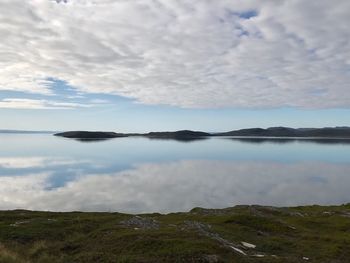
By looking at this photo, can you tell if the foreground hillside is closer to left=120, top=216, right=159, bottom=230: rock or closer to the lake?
left=120, top=216, right=159, bottom=230: rock

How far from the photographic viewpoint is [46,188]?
295 feet

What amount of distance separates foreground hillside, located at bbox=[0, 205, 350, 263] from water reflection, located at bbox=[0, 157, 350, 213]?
92.2 ft

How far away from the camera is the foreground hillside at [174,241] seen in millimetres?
27547

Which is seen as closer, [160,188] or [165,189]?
[165,189]

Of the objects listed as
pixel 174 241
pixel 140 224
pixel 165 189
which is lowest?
pixel 165 189

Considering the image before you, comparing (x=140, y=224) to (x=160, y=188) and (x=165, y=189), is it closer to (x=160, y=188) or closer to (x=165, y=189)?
(x=165, y=189)

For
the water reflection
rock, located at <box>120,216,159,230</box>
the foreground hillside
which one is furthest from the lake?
the foreground hillside

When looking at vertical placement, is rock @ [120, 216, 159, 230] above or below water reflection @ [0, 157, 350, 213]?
above

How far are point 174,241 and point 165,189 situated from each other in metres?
63.0

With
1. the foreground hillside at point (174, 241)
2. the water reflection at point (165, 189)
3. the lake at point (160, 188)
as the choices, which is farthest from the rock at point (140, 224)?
the water reflection at point (165, 189)

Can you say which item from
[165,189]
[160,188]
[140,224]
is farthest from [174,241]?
[160,188]

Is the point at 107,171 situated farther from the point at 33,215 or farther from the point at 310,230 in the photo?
the point at 310,230

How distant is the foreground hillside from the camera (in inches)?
1085

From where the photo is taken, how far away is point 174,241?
3050 centimetres
